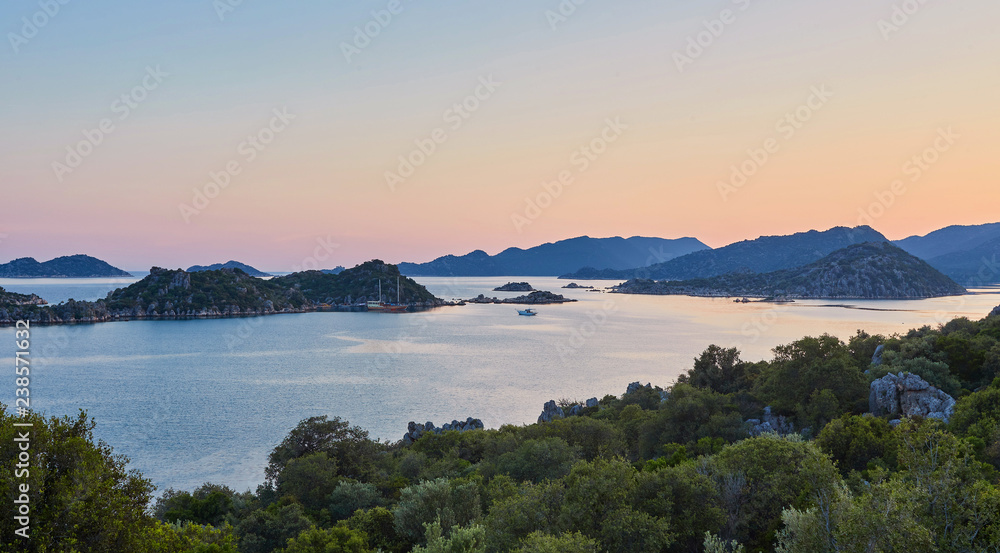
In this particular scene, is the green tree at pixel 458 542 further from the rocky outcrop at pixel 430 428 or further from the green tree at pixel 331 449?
the rocky outcrop at pixel 430 428

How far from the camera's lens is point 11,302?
155 metres

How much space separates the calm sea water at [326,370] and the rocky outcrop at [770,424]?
2316 cm

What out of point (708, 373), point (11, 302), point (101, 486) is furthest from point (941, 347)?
point (11, 302)

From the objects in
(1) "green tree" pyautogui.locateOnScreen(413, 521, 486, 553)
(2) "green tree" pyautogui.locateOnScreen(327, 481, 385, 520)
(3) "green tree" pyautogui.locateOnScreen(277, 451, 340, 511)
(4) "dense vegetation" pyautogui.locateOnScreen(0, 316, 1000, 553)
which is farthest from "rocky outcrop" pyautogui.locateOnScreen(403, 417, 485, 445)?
(1) "green tree" pyautogui.locateOnScreen(413, 521, 486, 553)

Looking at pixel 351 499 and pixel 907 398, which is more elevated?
pixel 907 398

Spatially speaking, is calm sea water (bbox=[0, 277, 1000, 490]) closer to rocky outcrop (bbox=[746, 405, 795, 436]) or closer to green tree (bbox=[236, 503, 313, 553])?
green tree (bbox=[236, 503, 313, 553])

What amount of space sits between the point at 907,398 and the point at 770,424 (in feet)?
28.3

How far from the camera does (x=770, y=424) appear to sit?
1551 inches

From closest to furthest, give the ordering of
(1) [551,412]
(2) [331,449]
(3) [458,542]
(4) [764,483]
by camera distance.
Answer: (3) [458,542] < (4) [764,483] < (2) [331,449] < (1) [551,412]

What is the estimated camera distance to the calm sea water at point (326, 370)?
5041 centimetres

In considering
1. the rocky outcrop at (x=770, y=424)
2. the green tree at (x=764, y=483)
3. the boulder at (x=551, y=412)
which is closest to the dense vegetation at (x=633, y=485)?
the green tree at (x=764, y=483)

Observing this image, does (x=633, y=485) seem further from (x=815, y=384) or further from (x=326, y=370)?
(x=326, y=370)

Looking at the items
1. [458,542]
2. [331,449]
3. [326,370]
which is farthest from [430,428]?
[326,370]

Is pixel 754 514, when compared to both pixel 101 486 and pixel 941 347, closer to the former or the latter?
pixel 101 486
